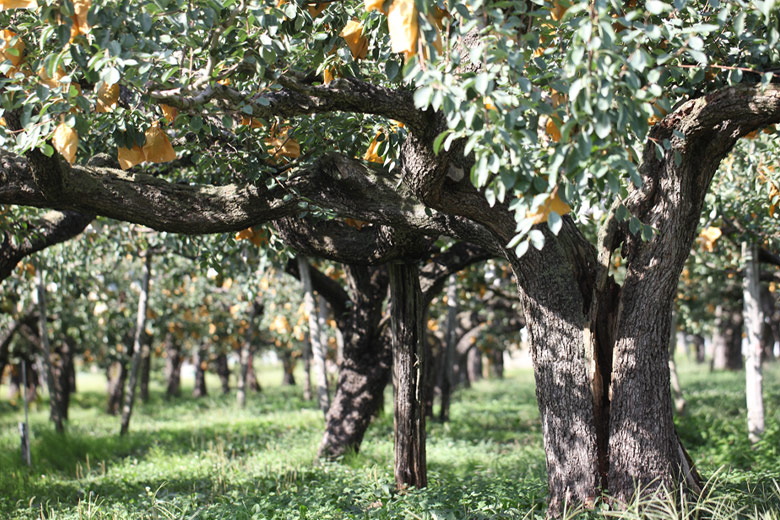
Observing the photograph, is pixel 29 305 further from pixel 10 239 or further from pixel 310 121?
pixel 310 121

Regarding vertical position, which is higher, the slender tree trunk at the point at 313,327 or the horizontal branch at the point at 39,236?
the horizontal branch at the point at 39,236

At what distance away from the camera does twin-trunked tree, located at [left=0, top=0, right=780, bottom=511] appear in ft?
9.13

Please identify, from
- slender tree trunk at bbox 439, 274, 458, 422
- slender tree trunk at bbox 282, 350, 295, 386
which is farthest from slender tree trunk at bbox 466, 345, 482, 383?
slender tree trunk at bbox 439, 274, 458, 422

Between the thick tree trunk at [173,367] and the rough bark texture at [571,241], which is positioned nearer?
the rough bark texture at [571,241]

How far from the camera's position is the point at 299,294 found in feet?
42.8

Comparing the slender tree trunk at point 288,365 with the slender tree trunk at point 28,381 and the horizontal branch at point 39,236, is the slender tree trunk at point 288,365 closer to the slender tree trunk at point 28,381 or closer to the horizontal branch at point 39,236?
the slender tree trunk at point 28,381

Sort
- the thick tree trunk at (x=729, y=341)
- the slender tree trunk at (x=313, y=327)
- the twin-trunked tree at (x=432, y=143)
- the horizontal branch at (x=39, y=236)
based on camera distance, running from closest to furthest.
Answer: the twin-trunked tree at (x=432, y=143) < the horizontal branch at (x=39, y=236) < the slender tree trunk at (x=313, y=327) < the thick tree trunk at (x=729, y=341)

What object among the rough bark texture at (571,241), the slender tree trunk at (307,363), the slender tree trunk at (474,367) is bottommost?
the slender tree trunk at (474,367)

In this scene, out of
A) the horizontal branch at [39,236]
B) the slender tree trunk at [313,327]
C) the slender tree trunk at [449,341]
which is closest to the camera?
the horizontal branch at [39,236]

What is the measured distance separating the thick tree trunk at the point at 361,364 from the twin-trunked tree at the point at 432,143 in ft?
9.88

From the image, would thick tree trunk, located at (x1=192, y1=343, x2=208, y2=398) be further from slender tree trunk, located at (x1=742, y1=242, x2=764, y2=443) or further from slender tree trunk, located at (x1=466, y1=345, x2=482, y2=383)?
slender tree trunk, located at (x1=742, y1=242, x2=764, y2=443)

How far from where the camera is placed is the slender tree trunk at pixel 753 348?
7.90 meters

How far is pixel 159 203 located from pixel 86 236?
14.5 ft

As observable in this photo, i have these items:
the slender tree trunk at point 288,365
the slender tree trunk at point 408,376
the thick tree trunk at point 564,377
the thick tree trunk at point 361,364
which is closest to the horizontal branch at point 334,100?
the thick tree trunk at point 564,377
